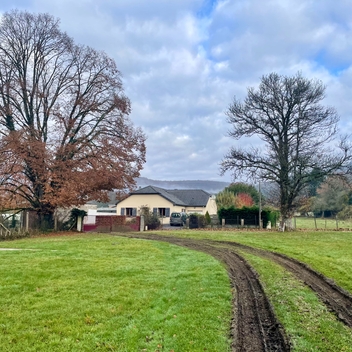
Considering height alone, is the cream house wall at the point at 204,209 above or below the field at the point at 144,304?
above

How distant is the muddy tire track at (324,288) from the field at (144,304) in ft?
0.43

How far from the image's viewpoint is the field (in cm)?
426

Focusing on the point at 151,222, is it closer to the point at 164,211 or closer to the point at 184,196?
the point at 164,211

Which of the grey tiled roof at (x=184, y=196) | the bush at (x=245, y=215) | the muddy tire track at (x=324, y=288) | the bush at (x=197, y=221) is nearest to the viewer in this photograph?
the muddy tire track at (x=324, y=288)

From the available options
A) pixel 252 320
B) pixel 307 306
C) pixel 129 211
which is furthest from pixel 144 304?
pixel 129 211

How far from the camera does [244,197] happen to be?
1726 inches

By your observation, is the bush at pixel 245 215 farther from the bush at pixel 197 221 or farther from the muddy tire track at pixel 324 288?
the muddy tire track at pixel 324 288

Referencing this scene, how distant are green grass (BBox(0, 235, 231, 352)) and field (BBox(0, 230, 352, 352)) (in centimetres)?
1

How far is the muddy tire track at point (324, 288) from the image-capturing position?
539cm

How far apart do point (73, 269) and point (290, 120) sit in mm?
20198

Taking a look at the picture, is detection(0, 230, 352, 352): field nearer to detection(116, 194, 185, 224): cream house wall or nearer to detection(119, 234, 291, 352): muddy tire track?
detection(119, 234, 291, 352): muddy tire track

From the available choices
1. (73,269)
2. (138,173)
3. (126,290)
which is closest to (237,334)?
(126,290)

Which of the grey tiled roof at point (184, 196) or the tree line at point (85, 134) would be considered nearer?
the tree line at point (85, 134)

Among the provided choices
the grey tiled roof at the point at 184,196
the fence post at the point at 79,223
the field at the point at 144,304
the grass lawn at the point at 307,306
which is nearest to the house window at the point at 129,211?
the grey tiled roof at the point at 184,196
